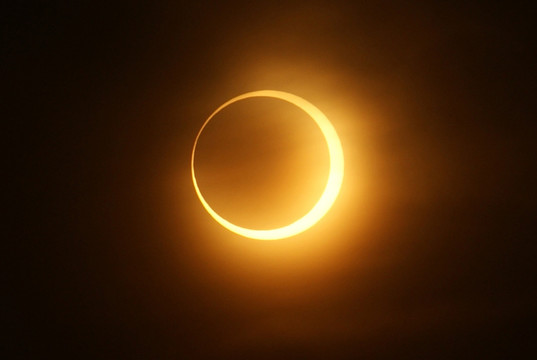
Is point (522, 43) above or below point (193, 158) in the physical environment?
above

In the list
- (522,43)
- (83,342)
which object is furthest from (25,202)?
(522,43)

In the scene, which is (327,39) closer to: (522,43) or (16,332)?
(522,43)

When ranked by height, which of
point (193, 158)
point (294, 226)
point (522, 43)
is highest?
point (522, 43)
